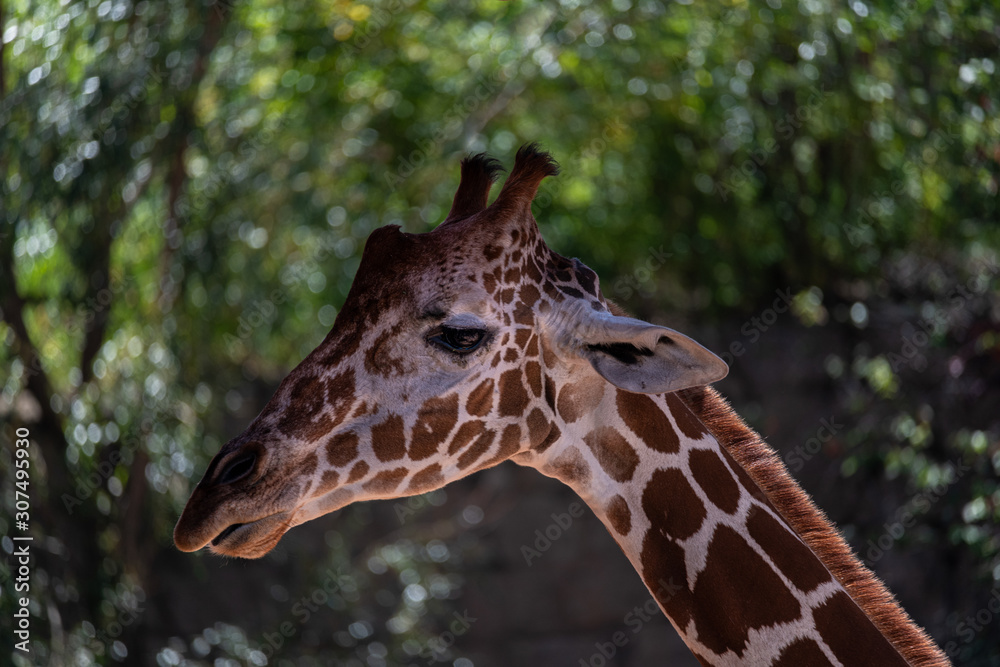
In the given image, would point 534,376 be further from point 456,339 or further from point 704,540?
point 704,540

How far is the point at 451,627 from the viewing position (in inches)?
209

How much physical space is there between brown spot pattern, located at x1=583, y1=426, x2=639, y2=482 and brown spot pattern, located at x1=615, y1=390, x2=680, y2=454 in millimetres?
32

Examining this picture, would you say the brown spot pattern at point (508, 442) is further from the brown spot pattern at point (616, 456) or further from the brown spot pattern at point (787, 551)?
the brown spot pattern at point (787, 551)

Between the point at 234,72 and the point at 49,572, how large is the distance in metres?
2.35

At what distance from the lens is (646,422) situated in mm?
1602

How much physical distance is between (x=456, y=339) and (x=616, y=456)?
36cm

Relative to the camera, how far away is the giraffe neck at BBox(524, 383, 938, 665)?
150 centimetres

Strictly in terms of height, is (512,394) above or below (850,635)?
above

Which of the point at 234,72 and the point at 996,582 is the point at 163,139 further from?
the point at 996,582

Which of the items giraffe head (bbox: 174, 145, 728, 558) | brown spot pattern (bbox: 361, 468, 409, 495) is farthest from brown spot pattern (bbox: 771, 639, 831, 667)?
brown spot pattern (bbox: 361, 468, 409, 495)

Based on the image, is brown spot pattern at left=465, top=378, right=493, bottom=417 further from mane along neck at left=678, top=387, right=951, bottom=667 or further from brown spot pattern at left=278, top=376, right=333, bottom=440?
mane along neck at left=678, top=387, right=951, bottom=667

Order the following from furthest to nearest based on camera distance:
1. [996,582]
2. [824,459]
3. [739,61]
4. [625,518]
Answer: [824,459] < [739,61] < [996,582] < [625,518]

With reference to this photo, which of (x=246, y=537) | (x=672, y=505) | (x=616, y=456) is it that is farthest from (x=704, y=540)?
(x=246, y=537)

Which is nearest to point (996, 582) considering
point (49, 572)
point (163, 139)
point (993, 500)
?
point (993, 500)
